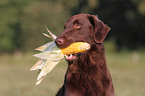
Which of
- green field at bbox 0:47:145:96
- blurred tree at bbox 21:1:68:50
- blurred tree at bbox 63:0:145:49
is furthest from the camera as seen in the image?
blurred tree at bbox 21:1:68:50

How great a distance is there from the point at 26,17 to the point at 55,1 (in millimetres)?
6662

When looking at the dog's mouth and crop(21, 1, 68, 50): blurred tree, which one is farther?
crop(21, 1, 68, 50): blurred tree

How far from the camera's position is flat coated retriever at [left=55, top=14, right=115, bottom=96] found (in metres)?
4.57

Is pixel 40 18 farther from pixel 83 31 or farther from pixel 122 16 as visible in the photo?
pixel 83 31

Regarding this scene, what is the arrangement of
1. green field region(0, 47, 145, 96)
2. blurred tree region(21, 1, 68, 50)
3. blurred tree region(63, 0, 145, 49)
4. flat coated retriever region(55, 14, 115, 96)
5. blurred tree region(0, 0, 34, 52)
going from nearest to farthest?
1. flat coated retriever region(55, 14, 115, 96)
2. green field region(0, 47, 145, 96)
3. blurred tree region(63, 0, 145, 49)
4. blurred tree region(21, 1, 68, 50)
5. blurred tree region(0, 0, 34, 52)

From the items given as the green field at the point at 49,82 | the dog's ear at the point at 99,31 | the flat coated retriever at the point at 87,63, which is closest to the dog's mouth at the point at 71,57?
the flat coated retriever at the point at 87,63

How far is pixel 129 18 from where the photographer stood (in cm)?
4481

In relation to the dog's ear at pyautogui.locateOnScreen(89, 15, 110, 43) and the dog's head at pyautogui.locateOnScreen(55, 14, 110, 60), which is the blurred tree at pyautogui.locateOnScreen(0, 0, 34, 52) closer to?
the dog's head at pyautogui.locateOnScreen(55, 14, 110, 60)

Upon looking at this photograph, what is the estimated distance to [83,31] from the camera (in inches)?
189

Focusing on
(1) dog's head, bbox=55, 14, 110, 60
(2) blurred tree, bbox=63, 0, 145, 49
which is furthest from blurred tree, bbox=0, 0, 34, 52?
(1) dog's head, bbox=55, 14, 110, 60

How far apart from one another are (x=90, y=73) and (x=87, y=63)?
190 millimetres

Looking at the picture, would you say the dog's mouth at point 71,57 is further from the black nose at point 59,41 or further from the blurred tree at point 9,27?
the blurred tree at point 9,27

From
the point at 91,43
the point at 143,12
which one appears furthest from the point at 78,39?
the point at 143,12

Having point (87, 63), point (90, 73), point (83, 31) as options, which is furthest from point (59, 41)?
point (90, 73)
